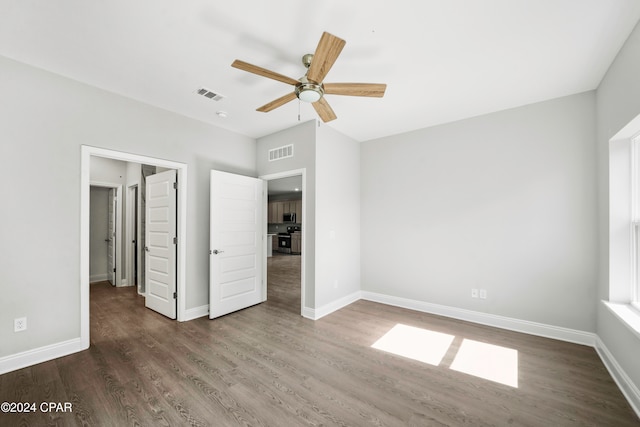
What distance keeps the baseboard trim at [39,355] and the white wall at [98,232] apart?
4.00m

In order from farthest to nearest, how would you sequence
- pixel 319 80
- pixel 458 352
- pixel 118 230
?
pixel 118 230 < pixel 458 352 < pixel 319 80

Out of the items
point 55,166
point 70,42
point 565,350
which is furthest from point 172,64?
point 565,350

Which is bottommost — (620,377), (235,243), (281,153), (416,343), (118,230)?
(416,343)

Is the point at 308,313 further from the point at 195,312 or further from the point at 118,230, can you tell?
the point at 118,230

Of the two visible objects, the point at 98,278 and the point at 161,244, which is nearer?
the point at 161,244

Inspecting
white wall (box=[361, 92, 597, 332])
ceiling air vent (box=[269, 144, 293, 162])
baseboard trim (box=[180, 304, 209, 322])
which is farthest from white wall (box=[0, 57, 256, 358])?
white wall (box=[361, 92, 597, 332])

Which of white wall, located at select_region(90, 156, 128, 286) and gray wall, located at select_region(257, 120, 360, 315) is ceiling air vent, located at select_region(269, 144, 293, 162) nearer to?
gray wall, located at select_region(257, 120, 360, 315)

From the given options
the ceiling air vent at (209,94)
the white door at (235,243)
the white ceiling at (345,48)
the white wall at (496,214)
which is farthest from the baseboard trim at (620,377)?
the ceiling air vent at (209,94)

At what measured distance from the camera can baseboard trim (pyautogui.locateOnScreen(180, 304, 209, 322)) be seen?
370 centimetres

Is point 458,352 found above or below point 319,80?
below

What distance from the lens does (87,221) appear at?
287cm

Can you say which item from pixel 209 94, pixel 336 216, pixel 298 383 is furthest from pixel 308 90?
pixel 298 383

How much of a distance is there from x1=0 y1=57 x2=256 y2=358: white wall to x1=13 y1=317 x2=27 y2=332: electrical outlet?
31 millimetres

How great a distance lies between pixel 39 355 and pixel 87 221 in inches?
52.5
